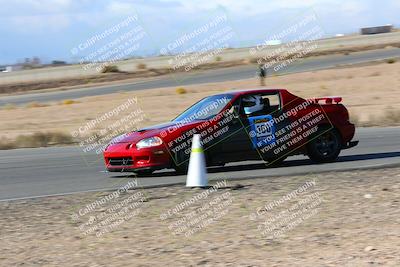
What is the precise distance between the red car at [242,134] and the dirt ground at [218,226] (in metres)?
1.38

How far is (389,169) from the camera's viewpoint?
42.2ft

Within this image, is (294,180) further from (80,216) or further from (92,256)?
(92,256)

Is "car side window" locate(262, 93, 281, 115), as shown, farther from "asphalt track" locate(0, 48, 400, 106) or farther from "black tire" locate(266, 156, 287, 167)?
"asphalt track" locate(0, 48, 400, 106)

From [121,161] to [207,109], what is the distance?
1.74 meters

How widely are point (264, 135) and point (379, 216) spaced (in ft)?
16.0

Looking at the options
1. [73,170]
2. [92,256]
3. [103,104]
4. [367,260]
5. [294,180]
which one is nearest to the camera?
[367,260]

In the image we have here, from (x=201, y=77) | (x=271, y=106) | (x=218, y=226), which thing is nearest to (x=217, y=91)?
(x=201, y=77)

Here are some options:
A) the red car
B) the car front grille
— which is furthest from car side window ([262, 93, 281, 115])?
the car front grille

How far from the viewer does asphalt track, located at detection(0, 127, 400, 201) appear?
40.9 feet

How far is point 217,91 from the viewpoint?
139 ft

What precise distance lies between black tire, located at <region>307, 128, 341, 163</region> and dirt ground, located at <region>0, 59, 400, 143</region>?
10.1 m

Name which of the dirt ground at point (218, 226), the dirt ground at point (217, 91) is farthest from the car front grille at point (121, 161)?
the dirt ground at point (217, 91)

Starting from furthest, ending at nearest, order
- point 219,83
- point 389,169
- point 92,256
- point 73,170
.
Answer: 1. point 219,83
2. point 73,170
3. point 389,169
4. point 92,256

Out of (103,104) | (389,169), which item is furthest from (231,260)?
(103,104)
